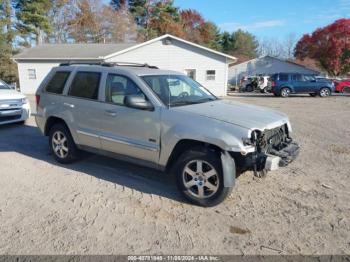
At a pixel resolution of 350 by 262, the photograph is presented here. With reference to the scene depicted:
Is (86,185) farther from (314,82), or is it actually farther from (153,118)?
(314,82)

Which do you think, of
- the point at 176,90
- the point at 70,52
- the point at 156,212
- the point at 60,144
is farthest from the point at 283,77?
the point at 156,212

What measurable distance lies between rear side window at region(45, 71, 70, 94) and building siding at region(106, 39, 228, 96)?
61.6 ft

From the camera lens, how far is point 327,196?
15.0 feet

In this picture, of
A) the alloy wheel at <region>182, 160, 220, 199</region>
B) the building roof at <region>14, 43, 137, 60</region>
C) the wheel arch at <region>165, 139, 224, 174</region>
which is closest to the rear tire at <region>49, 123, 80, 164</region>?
the wheel arch at <region>165, 139, 224, 174</region>

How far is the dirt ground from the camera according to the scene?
336 centimetres

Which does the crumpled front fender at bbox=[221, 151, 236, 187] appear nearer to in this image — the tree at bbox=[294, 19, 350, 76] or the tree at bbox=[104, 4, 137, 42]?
the tree at bbox=[294, 19, 350, 76]

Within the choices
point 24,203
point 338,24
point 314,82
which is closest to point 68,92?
point 24,203

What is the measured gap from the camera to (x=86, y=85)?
546 cm

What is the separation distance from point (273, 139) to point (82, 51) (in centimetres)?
2497

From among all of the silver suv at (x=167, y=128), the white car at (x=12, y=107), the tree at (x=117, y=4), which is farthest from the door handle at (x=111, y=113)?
the tree at (x=117, y=4)

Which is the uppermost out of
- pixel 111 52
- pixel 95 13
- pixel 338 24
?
pixel 95 13

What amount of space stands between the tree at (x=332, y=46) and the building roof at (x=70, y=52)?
25212 mm

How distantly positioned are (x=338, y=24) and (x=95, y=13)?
3240 cm

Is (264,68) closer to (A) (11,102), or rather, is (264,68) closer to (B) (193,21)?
(B) (193,21)
